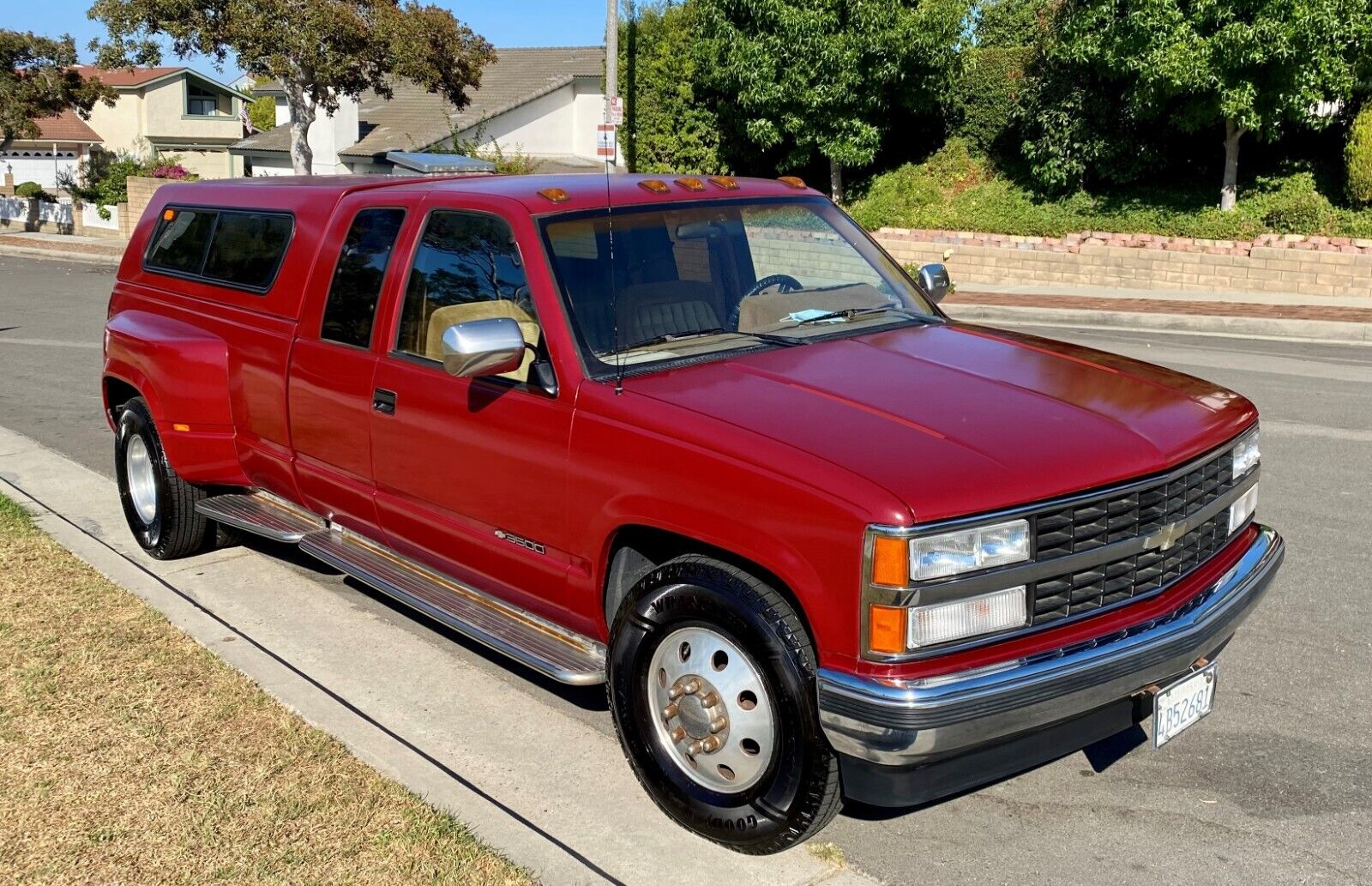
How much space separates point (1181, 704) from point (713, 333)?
1933 millimetres

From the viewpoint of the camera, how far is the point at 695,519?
368 centimetres

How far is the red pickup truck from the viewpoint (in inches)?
132

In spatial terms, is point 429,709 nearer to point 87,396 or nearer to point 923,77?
point 87,396

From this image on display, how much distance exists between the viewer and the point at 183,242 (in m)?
6.67

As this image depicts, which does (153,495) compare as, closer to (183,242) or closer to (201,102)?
(183,242)

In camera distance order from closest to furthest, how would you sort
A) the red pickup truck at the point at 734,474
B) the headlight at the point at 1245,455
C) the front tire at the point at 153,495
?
the red pickup truck at the point at 734,474 < the headlight at the point at 1245,455 < the front tire at the point at 153,495

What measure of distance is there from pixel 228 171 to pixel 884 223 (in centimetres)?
3875

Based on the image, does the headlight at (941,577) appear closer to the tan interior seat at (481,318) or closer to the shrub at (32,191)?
the tan interior seat at (481,318)

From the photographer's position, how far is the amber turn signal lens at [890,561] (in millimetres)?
3221

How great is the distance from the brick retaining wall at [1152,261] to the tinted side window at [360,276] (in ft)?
55.7

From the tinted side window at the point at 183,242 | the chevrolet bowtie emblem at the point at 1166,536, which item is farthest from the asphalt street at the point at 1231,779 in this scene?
the tinted side window at the point at 183,242

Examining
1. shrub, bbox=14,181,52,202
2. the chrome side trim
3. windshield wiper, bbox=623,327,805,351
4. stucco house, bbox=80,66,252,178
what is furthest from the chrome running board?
stucco house, bbox=80,66,252,178

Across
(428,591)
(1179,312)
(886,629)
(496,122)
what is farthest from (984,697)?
(496,122)

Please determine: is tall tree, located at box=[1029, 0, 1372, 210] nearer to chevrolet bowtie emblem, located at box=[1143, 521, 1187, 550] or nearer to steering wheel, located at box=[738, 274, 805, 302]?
steering wheel, located at box=[738, 274, 805, 302]
